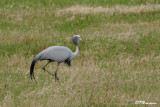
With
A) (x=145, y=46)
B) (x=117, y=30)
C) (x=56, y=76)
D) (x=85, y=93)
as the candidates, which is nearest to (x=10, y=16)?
(x=117, y=30)

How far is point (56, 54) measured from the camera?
758 cm

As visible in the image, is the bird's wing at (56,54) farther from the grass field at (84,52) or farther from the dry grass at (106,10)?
the dry grass at (106,10)

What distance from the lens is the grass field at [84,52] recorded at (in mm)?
6382

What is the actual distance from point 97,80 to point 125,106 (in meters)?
1.42

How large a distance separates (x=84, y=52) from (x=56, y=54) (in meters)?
3.68

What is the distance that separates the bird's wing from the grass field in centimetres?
45

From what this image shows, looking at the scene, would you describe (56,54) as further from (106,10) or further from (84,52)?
(106,10)

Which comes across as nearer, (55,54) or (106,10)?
(55,54)

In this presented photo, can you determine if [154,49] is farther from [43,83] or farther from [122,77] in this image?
[43,83]

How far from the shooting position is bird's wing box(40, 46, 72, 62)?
7422 mm

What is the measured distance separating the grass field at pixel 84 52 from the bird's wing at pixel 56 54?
0.45m

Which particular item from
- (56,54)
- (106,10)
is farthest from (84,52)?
(106,10)

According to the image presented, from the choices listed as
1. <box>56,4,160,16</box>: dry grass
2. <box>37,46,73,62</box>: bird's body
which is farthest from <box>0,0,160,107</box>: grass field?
<box>37,46,73,62</box>: bird's body

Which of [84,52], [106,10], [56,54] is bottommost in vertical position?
[84,52]
